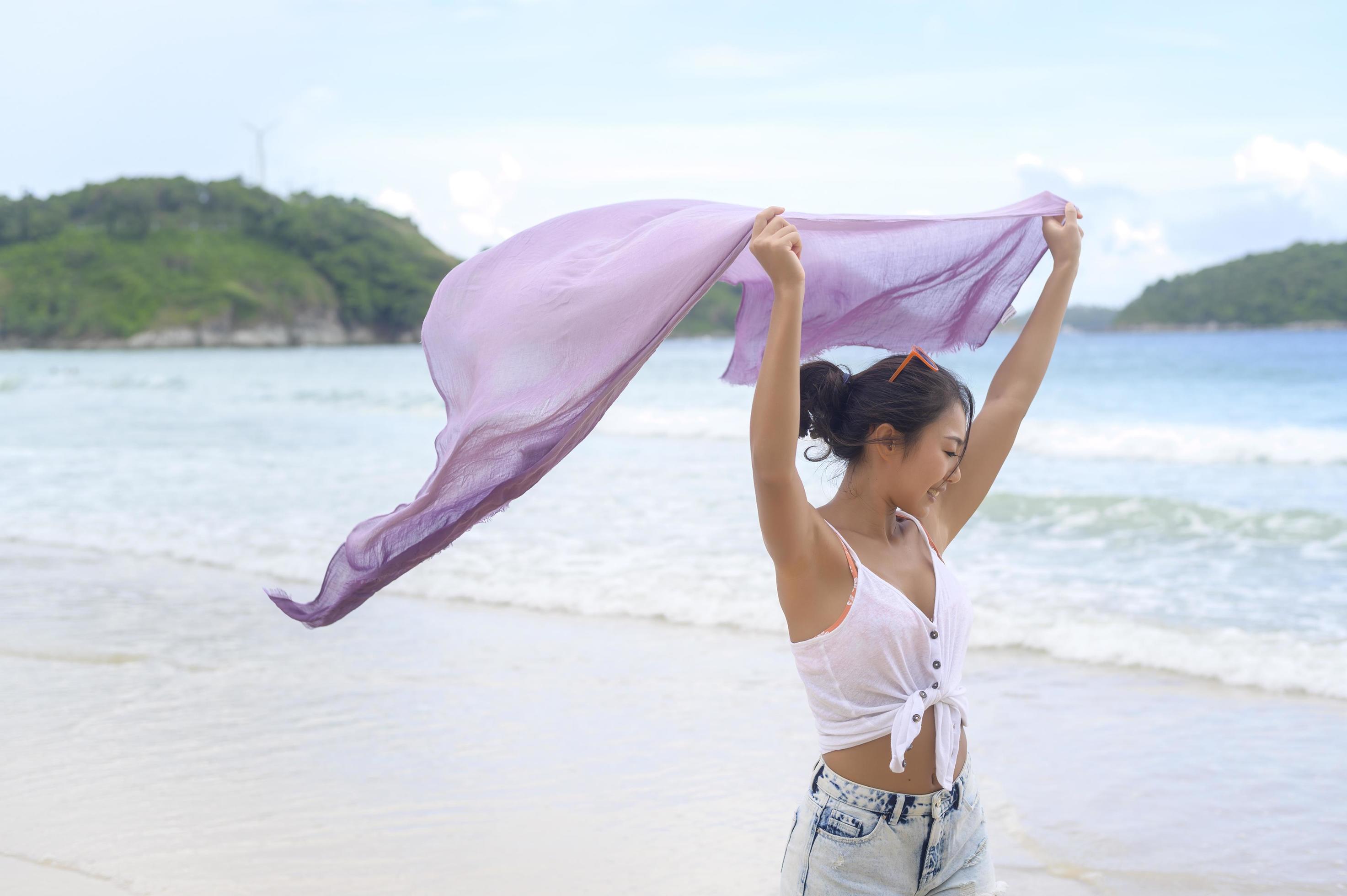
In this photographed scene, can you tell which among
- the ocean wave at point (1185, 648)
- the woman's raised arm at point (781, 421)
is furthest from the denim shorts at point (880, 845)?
the ocean wave at point (1185, 648)

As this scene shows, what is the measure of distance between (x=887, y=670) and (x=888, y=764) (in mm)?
164

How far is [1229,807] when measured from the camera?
12.7ft

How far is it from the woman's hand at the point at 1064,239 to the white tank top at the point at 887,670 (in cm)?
85

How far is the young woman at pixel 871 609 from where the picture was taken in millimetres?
1782

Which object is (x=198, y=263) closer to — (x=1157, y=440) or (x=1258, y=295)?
(x=1258, y=295)

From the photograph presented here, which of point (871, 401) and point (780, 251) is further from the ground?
point (780, 251)

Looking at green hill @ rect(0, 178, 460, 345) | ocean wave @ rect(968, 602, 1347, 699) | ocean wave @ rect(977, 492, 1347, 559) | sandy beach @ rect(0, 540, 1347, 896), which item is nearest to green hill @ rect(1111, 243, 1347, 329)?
green hill @ rect(0, 178, 460, 345)

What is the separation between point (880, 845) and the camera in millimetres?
1871

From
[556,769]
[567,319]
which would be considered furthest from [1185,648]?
[567,319]

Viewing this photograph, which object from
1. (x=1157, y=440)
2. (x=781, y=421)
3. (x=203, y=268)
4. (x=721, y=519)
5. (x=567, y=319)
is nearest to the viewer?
(x=781, y=421)

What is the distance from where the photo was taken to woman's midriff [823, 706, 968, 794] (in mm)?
1887

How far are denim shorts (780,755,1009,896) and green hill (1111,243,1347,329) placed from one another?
75.8 m

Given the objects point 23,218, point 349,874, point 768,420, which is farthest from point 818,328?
point 23,218

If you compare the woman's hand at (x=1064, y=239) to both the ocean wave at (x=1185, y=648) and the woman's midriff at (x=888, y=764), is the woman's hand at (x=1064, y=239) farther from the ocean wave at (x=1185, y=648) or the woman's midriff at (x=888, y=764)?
the ocean wave at (x=1185, y=648)
